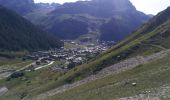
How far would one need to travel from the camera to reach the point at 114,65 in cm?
12312

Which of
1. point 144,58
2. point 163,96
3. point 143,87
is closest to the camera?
point 163,96

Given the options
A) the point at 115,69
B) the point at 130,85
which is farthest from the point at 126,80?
the point at 115,69

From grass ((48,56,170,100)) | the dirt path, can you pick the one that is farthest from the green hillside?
the dirt path

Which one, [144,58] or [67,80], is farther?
[67,80]

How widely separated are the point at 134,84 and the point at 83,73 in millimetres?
49764

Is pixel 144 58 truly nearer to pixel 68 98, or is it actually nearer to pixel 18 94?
pixel 68 98

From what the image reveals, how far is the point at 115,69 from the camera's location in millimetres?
116312

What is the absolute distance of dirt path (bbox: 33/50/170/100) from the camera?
11044 centimetres

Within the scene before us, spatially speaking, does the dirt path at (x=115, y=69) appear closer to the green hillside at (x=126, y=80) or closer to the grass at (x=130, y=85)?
the green hillside at (x=126, y=80)

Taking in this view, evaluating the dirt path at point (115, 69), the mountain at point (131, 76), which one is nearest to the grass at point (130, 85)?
the mountain at point (131, 76)

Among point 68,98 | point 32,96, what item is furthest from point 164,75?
point 32,96

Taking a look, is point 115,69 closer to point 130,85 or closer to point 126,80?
point 126,80

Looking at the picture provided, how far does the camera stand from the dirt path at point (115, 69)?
110m

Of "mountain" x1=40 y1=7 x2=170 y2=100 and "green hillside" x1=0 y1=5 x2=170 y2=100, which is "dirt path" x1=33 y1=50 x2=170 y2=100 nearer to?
"mountain" x1=40 y1=7 x2=170 y2=100
